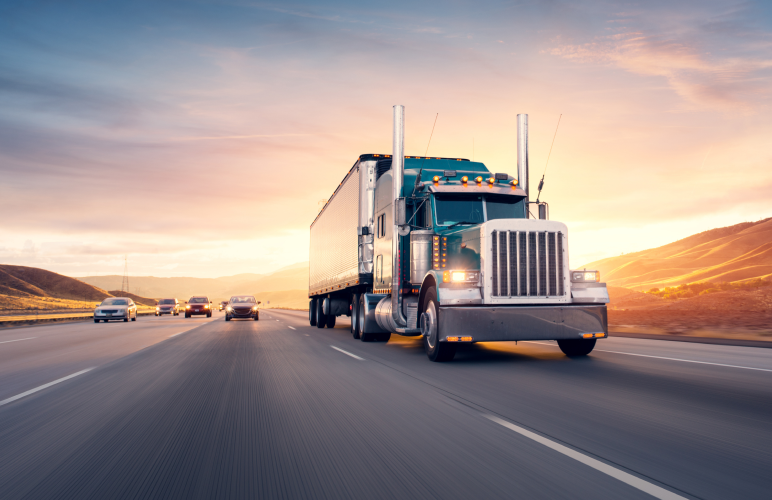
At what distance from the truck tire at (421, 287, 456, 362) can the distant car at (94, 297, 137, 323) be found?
34229 mm

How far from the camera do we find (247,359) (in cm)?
1280

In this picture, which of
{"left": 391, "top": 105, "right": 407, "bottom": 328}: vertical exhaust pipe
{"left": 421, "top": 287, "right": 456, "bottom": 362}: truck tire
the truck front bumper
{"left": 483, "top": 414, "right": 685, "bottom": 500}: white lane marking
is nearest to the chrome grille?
the truck front bumper

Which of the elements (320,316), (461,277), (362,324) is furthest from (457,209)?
(320,316)

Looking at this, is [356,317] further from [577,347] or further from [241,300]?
[241,300]

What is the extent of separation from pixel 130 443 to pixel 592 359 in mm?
8826

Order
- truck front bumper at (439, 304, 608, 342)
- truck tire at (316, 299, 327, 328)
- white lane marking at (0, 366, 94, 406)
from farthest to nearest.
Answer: truck tire at (316, 299, 327, 328) < truck front bumper at (439, 304, 608, 342) < white lane marking at (0, 366, 94, 406)

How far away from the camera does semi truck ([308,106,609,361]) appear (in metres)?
10.8

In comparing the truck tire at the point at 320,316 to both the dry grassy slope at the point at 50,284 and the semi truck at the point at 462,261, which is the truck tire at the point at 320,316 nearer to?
the semi truck at the point at 462,261

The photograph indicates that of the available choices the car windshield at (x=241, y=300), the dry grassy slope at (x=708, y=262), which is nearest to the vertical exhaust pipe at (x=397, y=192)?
the car windshield at (x=241, y=300)

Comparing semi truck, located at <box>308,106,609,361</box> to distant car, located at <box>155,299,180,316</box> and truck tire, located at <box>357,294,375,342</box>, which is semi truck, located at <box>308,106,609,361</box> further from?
distant car, located at <box>155,299,180,316</box>

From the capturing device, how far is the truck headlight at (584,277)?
11.3 metres

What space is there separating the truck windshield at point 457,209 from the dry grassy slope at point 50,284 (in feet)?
513

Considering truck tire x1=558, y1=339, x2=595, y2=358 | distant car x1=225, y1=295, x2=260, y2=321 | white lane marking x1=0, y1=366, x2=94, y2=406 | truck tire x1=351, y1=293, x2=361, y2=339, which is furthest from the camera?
distant car x1=225, y1=295, x2=260, y2=321

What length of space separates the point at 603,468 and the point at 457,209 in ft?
28.3
